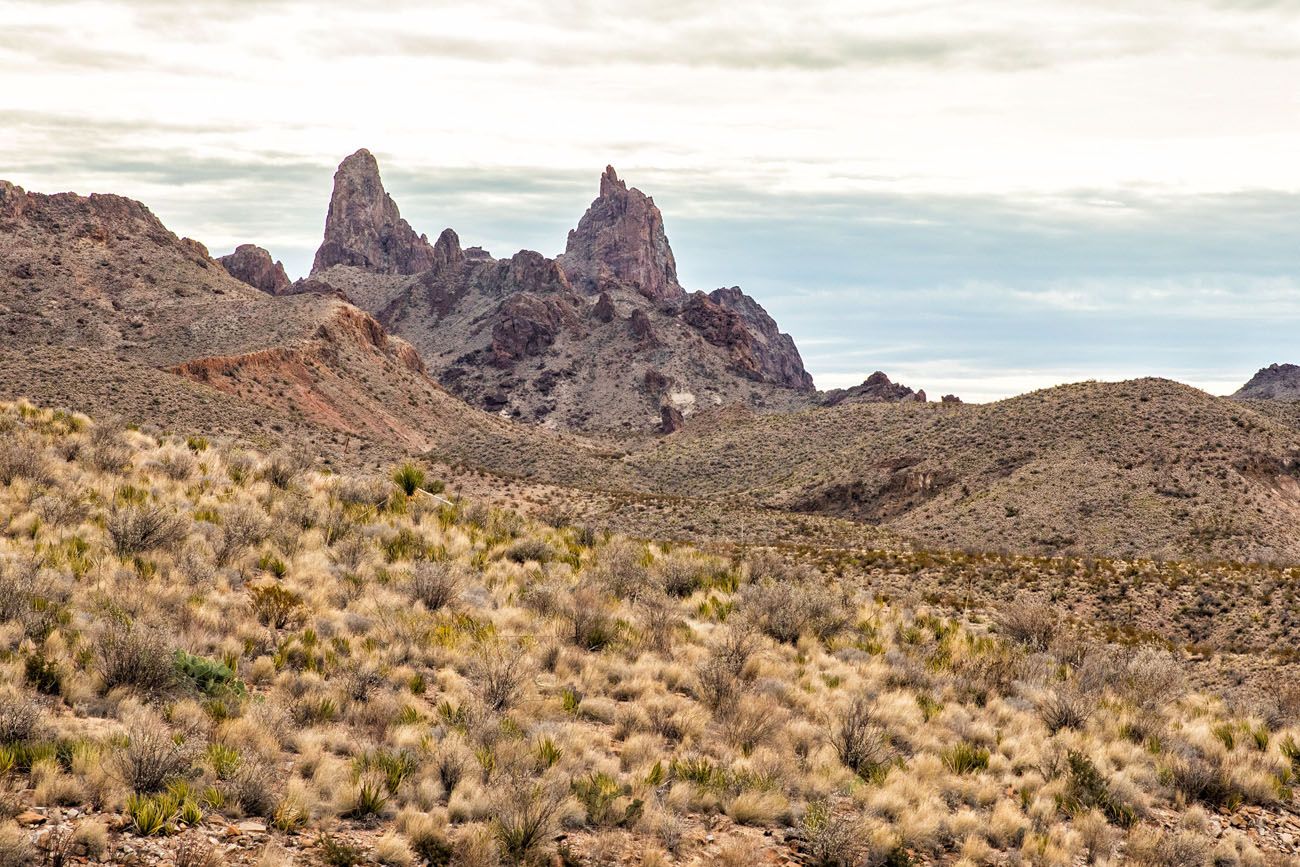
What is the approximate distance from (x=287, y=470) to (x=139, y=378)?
50.7 meters

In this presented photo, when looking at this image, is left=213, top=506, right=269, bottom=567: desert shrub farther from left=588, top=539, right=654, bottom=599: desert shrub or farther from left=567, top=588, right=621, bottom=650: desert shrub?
left=588, top=539, right=654, bottom=599: desert shrub

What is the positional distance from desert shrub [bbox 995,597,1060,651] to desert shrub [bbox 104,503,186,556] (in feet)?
59.3

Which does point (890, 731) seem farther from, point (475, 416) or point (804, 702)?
point (475, 416)

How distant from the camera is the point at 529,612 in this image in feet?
56.6

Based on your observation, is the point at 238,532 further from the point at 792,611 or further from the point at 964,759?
the point at 964,759

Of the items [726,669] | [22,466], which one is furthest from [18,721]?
[22,466]

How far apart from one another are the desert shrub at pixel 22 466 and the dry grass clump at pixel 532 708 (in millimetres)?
280

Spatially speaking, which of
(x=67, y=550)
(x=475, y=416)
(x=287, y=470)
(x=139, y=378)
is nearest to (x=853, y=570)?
(x=287, y=470)

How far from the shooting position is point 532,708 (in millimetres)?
12719

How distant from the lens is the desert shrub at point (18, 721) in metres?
9.12

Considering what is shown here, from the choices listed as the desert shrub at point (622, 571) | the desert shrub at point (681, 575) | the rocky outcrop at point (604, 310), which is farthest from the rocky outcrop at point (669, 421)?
the desert shrub at point (681, 575)

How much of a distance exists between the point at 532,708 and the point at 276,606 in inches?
194

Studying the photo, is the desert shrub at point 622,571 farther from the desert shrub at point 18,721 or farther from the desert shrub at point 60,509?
the desert shrub at point 18,721

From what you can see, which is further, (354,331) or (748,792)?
(354,331)
